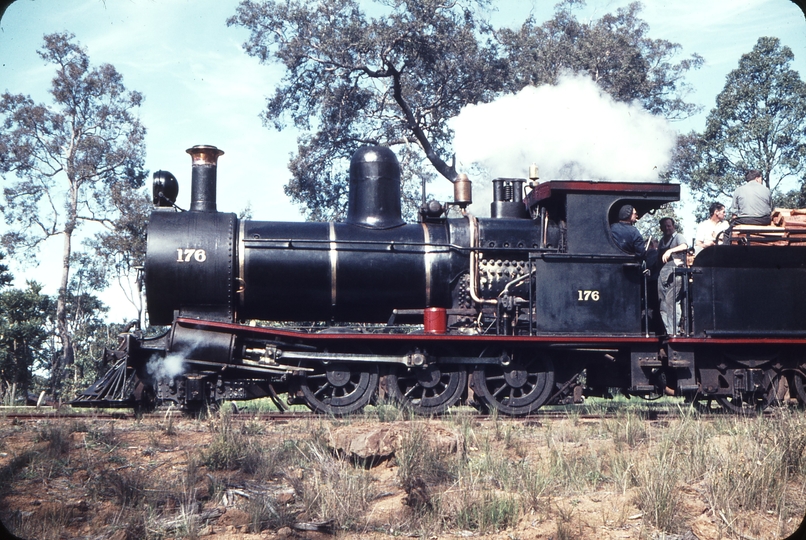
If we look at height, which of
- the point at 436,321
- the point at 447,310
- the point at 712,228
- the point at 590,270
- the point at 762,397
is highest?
the point at 712,228

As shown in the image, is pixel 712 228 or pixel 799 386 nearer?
pixel 799 386

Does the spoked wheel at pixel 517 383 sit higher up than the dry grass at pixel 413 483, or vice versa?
the spoked wheel at pixel 517 383

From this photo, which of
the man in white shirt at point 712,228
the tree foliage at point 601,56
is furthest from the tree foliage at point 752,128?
the man in white shirt at point 712,228

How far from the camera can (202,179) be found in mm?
9758

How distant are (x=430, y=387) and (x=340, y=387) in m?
1.12

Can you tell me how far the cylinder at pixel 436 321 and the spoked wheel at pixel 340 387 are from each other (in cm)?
84

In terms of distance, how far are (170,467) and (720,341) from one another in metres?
6.55

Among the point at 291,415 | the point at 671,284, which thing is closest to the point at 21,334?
the point at 291,415

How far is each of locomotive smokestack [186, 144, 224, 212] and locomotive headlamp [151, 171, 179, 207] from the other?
0.96 ft

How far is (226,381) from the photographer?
913 cm

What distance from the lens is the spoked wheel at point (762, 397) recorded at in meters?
9.55

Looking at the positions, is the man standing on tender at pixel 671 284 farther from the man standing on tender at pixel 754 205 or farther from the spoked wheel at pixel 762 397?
the spoked wheel at pixel 762 397

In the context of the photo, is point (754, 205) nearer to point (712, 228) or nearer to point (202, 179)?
point (712, 228)

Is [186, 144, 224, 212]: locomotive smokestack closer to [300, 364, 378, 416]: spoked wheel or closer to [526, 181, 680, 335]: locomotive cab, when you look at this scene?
[300, 364, 378, 416]: spoked wheel
